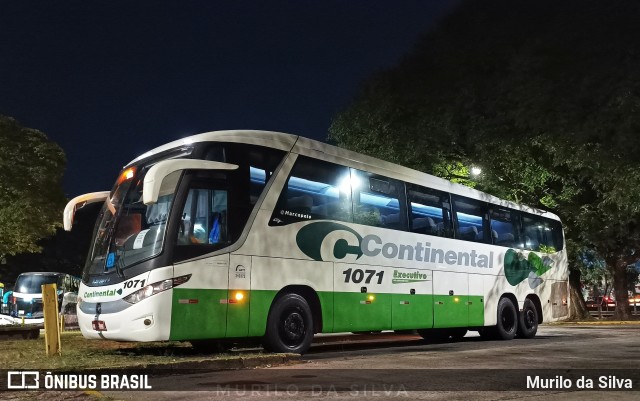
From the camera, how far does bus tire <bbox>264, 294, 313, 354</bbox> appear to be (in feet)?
37.5

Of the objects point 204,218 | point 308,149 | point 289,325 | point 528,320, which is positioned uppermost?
point 308,149

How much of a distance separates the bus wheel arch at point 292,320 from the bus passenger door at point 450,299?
4114 mm

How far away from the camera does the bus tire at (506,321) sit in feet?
58.7

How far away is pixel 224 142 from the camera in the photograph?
11273mm

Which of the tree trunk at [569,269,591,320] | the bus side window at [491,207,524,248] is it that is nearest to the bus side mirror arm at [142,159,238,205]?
the bus side window at [491,207,524,248]

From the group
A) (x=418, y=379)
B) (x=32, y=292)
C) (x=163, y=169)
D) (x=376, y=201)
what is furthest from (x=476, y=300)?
(x=32, y=292)

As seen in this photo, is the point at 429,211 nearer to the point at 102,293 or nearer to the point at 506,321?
the point at 506,321

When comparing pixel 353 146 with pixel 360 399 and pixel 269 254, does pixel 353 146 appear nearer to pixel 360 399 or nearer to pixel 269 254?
pixel 269 254

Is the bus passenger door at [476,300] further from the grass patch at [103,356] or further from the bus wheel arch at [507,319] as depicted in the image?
the grass patch at [103,356]

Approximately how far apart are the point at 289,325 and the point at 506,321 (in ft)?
28.4

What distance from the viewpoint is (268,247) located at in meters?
11.5

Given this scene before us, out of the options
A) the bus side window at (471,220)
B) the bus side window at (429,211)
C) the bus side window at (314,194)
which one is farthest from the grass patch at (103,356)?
the bus side window at (471,220)

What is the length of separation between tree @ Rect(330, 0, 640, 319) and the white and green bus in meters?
7.28

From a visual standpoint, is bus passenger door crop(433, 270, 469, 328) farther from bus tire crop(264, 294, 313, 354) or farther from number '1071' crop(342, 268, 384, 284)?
bus tire crop(264, 294, 313, 354)
